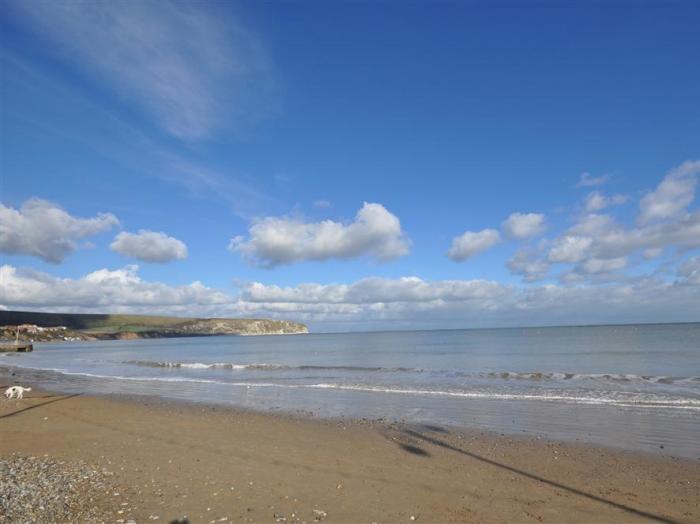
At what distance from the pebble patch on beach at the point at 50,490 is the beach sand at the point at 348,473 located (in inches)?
5.5

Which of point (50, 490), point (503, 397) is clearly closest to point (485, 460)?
point (50, 490)

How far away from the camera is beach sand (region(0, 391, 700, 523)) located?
748cm

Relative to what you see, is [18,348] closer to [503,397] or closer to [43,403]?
[43,403]

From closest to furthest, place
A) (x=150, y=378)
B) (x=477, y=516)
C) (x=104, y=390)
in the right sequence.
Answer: (x=477, y=516), (x=104, y=390), (x=150, y=378)

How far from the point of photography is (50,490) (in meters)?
7.71

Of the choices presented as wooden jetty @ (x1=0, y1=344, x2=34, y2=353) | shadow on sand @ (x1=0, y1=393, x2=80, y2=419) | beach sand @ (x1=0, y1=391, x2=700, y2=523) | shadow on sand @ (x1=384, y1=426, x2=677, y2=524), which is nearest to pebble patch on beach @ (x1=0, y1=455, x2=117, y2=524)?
beach sand @ (x1=0, y1=391, x2=700, y2=523)

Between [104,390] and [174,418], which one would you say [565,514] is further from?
[104,390]

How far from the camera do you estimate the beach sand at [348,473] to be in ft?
24.5

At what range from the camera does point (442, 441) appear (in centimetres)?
1255

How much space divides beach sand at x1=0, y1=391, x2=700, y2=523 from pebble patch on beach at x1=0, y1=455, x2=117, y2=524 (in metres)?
Result: 0.14

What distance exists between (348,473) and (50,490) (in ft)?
17.8

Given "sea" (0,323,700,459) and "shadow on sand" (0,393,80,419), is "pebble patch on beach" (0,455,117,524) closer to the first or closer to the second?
"shadow on sand" (0,393,80,419)

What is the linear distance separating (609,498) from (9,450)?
13.3 m

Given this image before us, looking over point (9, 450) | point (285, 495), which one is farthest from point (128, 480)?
point (9, 450)
